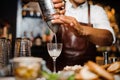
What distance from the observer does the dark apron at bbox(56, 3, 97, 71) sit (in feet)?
5.59

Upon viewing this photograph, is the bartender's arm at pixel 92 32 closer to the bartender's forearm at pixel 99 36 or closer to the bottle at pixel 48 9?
the bartender's forearm at pixel 99 36

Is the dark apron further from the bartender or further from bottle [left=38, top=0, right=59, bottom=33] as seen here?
bottle [left=38, top=0, right=59, bottom=33]

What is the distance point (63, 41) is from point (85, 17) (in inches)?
8.7

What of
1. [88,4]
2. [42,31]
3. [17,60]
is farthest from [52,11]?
[42,31]

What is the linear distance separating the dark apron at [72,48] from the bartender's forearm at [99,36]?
0.05m

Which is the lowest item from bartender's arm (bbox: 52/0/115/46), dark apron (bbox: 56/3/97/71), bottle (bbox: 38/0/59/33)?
dark apron (bbox: 56/3/97/71)

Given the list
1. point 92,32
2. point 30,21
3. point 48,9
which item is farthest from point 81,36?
point 30,21

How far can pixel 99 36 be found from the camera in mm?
1647

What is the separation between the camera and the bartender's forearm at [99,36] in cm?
161

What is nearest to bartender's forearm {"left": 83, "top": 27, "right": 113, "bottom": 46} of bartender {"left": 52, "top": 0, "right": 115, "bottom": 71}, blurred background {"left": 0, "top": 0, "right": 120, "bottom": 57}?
bartender {"left": 52, "top": 0, "right": 115, "bottom": 71}

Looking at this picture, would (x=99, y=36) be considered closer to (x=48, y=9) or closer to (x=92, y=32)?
(x=92, y=32)

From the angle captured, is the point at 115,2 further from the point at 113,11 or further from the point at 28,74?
the point at 28,74

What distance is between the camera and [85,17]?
1.78 meters

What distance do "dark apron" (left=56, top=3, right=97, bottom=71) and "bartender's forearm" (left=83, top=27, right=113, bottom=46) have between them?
5cm
